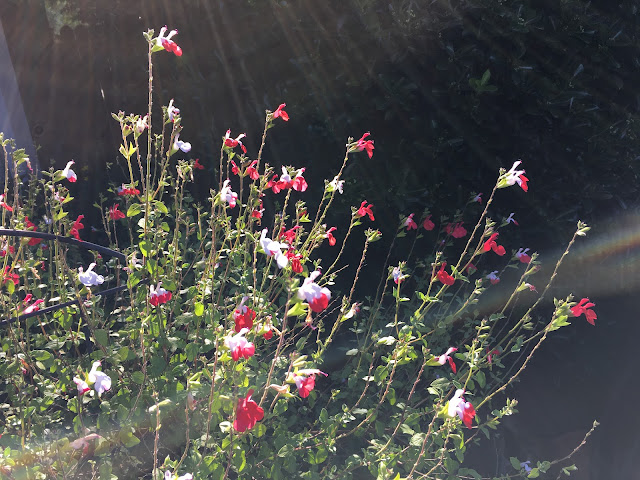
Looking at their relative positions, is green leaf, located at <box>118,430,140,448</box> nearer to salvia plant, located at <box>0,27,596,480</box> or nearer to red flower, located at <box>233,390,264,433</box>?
salvia plant, located at <box>0,27,596,480</box>

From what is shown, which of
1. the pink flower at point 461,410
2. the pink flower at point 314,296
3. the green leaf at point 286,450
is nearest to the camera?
the pink flower at point 314,296

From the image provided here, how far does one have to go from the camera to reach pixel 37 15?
3902 mm

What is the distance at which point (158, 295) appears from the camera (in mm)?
1656

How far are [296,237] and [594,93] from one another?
69.7 inches

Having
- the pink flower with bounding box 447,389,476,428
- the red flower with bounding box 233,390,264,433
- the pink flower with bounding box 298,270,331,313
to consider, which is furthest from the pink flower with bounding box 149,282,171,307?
the pink flower with bounding box 447,389,476,428

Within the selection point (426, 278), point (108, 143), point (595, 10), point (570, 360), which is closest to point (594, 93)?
point (595, 10)

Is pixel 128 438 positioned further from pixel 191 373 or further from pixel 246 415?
pixel 246 415

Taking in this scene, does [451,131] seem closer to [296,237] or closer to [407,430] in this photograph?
[296,237]

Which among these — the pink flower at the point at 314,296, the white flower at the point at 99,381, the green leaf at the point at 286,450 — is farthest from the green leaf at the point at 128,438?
the pink flower at the point at 314,296

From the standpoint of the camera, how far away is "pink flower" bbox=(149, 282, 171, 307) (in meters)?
1.64

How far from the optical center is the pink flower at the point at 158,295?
1.64 metres

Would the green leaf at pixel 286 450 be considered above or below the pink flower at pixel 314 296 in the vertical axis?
below

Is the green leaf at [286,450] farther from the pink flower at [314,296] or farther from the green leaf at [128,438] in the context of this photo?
the pink flower at [314,296]

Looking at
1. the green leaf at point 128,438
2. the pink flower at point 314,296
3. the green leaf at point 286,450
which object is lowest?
the green leaf at point 286,450
